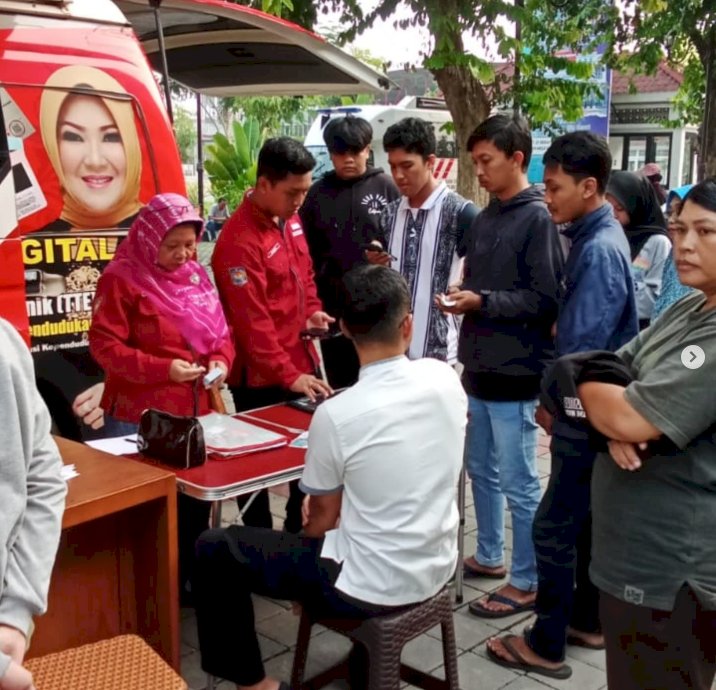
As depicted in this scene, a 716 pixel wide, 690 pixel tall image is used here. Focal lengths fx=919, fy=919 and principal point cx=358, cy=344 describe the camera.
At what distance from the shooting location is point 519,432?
351 centimetres

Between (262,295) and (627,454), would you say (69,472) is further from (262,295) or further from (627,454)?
(627,454)

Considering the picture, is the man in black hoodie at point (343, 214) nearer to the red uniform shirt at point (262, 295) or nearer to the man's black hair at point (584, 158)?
the red uniform shirt at point (262, 295)

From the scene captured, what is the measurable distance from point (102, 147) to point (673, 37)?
9.52m

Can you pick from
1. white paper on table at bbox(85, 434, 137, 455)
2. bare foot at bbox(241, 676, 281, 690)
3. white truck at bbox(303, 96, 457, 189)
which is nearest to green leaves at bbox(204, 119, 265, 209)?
white truck at bbox(303, 96, 457, 189)

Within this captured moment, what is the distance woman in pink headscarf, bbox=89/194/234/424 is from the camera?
3195mm

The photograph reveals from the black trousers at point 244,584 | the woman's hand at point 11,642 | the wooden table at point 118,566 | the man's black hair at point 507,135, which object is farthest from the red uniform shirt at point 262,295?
the woman's hand at point 11,642

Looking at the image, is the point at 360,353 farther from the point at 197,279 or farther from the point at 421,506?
the point at 197,279

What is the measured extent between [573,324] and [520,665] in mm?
1227

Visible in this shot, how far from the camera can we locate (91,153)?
3.72 meters

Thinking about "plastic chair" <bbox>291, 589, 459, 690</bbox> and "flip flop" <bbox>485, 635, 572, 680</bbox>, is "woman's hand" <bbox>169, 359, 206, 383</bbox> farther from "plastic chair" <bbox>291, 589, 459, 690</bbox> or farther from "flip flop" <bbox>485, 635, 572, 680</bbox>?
"flip flop" <bbox>485, 635, 572, 680</bbox>

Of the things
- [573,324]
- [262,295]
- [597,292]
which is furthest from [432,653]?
[262,295]

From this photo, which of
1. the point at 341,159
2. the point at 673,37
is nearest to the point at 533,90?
the point at 673,37

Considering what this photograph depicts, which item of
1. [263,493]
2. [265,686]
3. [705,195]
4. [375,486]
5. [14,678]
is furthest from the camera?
[263,493]

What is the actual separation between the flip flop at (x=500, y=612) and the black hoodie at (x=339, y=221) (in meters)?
1.65
